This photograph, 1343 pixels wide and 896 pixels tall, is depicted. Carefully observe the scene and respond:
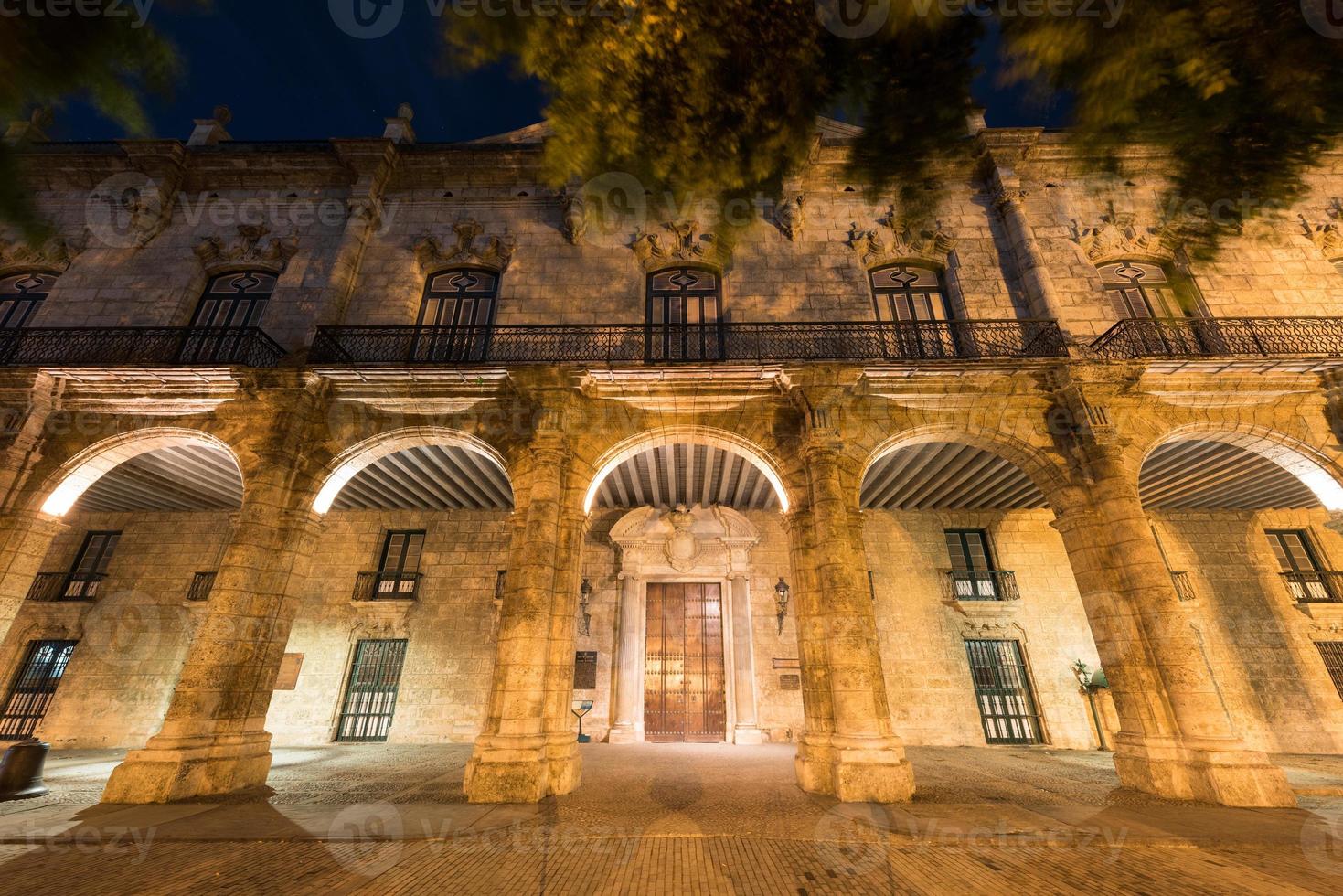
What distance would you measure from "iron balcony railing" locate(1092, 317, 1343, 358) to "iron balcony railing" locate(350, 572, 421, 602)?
48.0ft

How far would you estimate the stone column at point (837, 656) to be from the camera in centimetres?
596

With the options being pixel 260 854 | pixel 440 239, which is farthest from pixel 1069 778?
pixel 440 239

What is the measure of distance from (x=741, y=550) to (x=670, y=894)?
8795mm

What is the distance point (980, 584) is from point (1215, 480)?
16.1 ft

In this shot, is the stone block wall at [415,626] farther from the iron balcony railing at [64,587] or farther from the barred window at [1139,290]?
the barred window at [1139,290]

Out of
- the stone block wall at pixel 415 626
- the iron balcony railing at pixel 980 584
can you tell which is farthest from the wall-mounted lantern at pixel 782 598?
the stone block wall at pixel 415 626

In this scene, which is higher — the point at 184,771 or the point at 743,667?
the point at 743,667

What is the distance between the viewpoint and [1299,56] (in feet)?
7.77

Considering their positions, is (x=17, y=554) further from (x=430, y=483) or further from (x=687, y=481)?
(x=687, y=481)

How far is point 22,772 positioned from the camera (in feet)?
20.5

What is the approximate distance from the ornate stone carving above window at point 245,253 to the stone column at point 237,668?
206 inches

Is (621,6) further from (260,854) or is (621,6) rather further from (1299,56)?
(260,854)

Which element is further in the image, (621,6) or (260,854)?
(260,854)

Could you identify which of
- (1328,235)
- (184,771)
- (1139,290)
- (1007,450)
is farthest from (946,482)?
(184,771)
